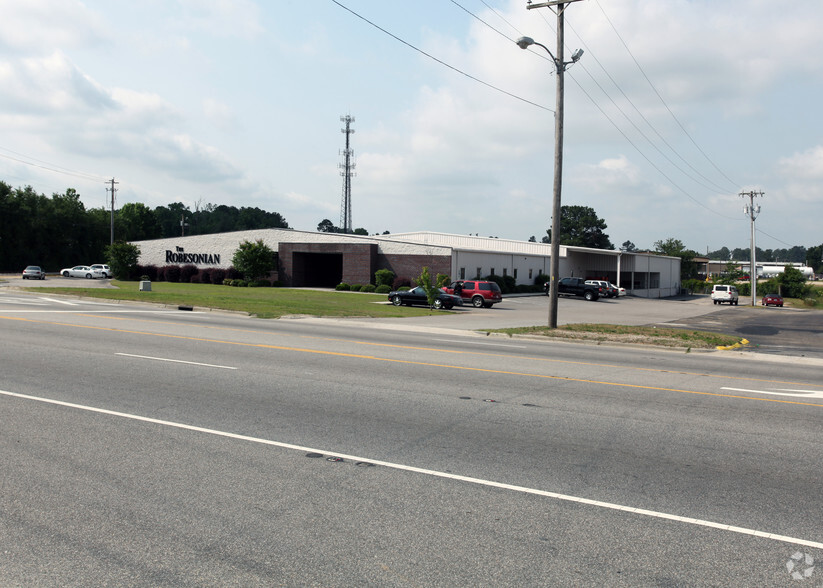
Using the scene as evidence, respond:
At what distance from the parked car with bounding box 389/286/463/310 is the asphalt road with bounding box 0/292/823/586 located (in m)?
25.7

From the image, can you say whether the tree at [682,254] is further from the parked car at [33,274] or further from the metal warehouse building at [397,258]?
the parked car at [33,274]

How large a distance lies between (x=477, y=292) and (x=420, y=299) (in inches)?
219

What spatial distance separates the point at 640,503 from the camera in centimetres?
539

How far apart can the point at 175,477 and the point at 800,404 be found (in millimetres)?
9172

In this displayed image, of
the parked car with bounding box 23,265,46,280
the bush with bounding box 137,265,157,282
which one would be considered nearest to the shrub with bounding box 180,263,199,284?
the bush with bounding box 137,265,157,282

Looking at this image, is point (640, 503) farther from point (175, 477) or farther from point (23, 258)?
point (23, 258)

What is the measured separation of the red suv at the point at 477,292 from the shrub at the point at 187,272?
32900mm

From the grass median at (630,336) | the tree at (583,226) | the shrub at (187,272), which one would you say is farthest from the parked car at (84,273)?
the tree at (583,226)

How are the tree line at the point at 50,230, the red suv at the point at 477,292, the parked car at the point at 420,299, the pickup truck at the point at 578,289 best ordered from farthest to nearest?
the tree line at the point at 50,230, the pickup truck at the point at 578,289, the red suv at the point at 477,292, the parked car at the point at 420,299

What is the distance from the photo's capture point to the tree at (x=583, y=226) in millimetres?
150375

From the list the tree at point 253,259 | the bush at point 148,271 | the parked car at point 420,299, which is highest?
the tree at point 253,259

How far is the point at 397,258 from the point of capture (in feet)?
187

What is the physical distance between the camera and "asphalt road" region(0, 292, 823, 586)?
4297 millimetres

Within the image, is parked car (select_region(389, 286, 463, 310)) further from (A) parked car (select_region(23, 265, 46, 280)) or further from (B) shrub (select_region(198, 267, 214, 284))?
(A) parked car (select_region(23, 265, 46, 280))
